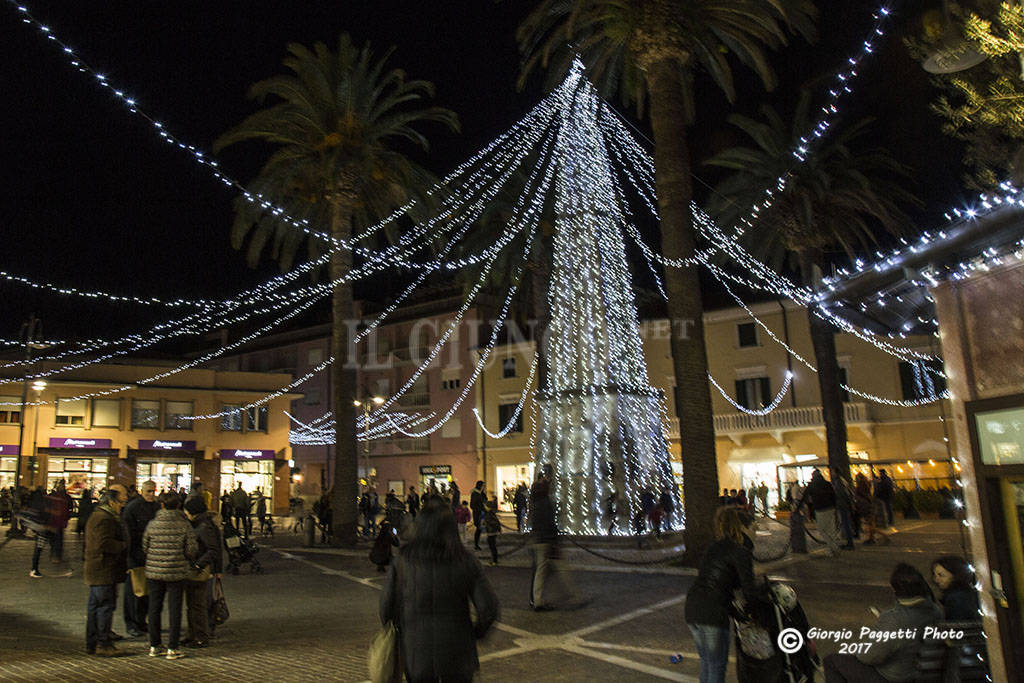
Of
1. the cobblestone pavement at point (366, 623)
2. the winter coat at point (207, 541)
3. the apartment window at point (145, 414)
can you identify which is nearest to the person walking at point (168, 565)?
the winter coat at point (207, 541)

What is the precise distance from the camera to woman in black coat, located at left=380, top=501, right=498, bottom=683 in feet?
13.3

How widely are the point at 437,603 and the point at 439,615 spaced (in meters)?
0.06

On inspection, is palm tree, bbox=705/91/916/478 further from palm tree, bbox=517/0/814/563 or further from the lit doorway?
the lit doorway

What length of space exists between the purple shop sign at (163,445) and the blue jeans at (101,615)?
3329 centimetres

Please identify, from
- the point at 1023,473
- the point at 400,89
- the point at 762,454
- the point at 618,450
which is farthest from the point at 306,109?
the point at 762,454

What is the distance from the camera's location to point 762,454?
35.5 meters

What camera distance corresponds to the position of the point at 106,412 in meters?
38.1

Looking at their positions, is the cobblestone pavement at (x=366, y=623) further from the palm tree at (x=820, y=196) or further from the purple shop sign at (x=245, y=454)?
the purple shop sign at (x=245, y=454)

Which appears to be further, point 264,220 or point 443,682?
point 264,220

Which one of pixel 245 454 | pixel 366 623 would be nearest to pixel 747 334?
pixel 245 454

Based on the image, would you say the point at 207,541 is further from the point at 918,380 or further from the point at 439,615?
the point at 918,380

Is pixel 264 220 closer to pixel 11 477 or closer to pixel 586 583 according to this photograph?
pixel 586 583

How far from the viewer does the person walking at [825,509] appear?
51.8 ft

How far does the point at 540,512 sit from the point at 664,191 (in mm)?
8098
